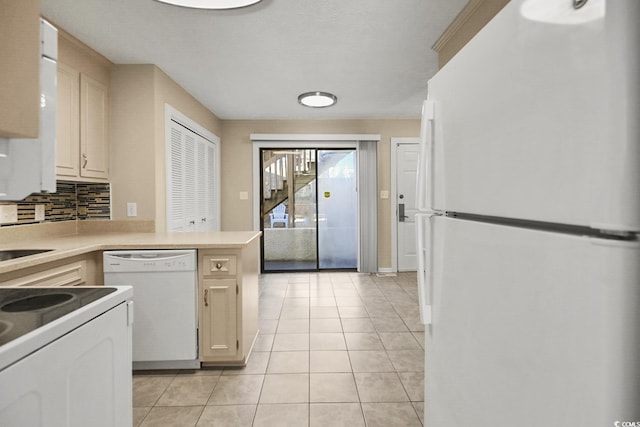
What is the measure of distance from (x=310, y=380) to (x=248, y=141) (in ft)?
13.0

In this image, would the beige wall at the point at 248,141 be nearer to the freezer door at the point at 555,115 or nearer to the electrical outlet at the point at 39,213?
the electrical outlet at the point at 39,213

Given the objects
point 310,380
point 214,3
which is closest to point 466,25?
point 214,3

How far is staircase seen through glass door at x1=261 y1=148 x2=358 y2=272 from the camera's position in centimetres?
553

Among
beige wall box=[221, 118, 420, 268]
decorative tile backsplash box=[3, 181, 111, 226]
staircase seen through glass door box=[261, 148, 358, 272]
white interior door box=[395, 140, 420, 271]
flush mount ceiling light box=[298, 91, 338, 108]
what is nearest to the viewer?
decorative tile backsplash box=[3, 181, 111, 226]

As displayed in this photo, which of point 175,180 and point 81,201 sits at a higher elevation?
point 175,180

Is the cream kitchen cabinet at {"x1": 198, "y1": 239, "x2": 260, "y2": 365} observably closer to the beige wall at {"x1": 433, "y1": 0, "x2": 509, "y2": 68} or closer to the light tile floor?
the light tile floor

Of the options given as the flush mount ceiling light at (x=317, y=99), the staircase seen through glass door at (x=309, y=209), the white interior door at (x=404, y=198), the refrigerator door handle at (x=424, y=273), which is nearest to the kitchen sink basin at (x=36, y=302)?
the refrigerator door handle at (x=424, y=273)

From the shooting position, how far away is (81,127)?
269cm

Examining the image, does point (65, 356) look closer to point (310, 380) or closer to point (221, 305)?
point (221, 305)

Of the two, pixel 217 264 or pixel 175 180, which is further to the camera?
pixel 175 180

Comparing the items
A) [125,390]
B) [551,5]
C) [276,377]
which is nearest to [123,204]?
[276,377]

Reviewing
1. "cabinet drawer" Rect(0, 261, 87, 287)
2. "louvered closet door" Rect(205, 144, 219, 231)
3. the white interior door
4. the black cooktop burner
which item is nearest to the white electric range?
the black cooktop burner

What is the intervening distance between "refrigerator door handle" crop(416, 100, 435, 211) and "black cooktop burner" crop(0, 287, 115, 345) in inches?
42.2

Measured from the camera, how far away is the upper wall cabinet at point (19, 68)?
2.71 ft
